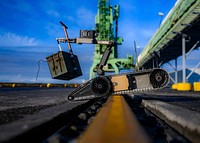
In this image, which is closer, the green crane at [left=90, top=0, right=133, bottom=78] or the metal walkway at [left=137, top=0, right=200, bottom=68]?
the metal walkway at [left=137, top=0, right=200, bottom=68]

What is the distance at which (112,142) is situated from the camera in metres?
1.54

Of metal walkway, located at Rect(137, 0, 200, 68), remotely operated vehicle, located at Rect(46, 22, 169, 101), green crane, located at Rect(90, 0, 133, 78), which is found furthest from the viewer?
green crane, located at Rect(90, 0, 133, 78)

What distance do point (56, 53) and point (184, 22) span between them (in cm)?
1935

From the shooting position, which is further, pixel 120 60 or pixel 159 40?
pixel 120 60

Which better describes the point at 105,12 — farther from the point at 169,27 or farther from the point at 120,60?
the point at 169,27

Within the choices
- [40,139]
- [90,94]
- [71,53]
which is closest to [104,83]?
[90,94]

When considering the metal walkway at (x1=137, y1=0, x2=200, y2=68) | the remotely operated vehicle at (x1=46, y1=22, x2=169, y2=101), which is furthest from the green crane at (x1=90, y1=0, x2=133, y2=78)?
the remotely operated vehicle at (x1=46, y1=22, x2=169, y2=101)

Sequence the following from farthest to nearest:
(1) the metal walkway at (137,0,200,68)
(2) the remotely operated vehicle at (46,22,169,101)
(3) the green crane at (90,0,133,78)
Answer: (3) the green crane at (90,0,133,78) → (1) the metal walkway at (137,0,200,68) → (2) the remotely operated vehicle at (46,22,169,101)

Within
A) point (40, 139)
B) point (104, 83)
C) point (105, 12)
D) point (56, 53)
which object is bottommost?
point (40, 139)

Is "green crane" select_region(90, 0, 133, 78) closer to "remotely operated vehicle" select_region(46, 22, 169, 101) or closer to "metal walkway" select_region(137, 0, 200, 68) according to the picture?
"metal walkway" select_region(137, 0, 200, 68)

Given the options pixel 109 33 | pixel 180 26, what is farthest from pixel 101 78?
pixel 109 33

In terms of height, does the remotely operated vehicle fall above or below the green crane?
below

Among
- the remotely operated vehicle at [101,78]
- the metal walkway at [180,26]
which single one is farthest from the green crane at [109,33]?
the remotely operated vehicle at [101,78]

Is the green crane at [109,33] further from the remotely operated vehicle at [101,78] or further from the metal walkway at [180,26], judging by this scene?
the remotely operated vehicle at [101,78]
